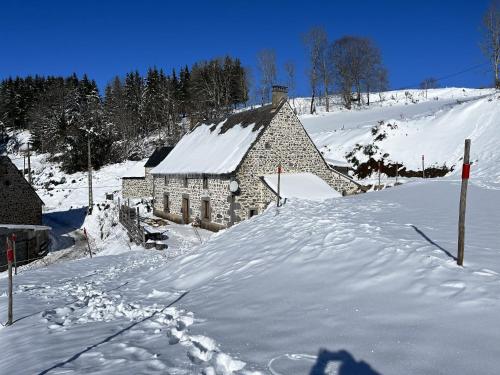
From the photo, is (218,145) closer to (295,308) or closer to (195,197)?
(195,197)

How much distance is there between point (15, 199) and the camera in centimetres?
2439

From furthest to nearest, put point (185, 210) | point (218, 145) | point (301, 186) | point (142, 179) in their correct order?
point (142, 179)
point (185, 210)
point (218, 145)
point (301, 186)

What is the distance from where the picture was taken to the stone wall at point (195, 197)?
2241 cm

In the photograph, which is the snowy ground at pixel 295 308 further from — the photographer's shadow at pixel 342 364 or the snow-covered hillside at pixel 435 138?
the snow-covered hillside at pixel 435 138

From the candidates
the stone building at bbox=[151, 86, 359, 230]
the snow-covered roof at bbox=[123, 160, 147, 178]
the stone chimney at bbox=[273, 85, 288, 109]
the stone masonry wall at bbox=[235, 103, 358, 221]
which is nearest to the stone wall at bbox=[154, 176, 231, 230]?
the stone building at bbox=[151, 86, 359, 230]

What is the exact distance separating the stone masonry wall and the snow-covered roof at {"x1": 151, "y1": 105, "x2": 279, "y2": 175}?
62cm

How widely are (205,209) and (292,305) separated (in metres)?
18.3

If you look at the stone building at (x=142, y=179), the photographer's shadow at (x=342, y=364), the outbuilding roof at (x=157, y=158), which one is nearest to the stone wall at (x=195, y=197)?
the outbuilding roof at (x=157, y=158)

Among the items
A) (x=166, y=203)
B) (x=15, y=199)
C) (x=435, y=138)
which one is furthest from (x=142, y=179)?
(x=435, y=138)

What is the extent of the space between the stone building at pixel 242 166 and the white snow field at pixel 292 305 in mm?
8285

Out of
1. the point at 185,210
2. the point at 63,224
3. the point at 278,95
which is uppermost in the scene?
the point at 278,95

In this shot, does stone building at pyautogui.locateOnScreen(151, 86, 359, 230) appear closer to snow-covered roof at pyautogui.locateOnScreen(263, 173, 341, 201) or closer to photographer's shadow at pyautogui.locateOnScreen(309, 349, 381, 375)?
snow-covered roof at pyautogui.locateOnScreen(263, 173, 341, 201)

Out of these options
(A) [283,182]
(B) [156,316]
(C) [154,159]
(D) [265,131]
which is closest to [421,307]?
(B) [156,316]

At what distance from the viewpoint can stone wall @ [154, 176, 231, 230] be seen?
22406 mm
